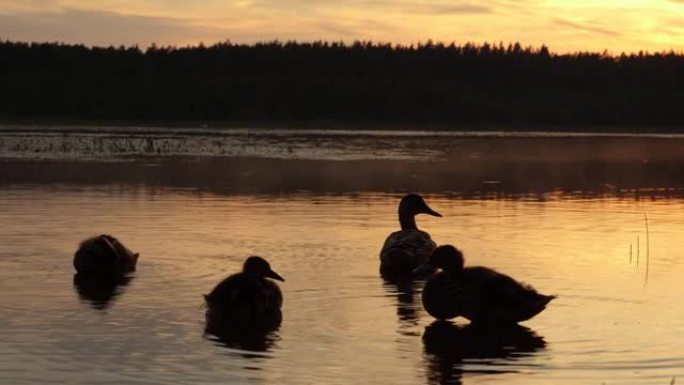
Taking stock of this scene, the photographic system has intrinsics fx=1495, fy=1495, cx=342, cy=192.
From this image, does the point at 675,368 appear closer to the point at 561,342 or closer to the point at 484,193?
the point at 561,342

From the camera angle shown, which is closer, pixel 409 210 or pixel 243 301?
pixel 243 301

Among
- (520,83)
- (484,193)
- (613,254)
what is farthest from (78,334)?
(520,83)

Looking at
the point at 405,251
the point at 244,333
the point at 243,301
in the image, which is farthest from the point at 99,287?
the point at 405,251

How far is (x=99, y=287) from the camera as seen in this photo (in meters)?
14.9

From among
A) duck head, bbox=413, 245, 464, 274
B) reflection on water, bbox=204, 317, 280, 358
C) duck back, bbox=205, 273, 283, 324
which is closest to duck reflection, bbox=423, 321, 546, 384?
duck head, bbox=413, 245, 464, 274

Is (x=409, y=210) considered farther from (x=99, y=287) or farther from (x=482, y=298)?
(x=482, y=298)

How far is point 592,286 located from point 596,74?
350 ft

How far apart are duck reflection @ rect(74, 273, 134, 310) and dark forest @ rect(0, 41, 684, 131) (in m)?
72.5

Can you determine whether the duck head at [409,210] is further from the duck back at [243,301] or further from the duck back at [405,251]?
the duck back at [243,301]

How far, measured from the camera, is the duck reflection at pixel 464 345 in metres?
11.0

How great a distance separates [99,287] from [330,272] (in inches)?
95.6

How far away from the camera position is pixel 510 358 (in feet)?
37.7

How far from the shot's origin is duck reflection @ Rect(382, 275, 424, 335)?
42.5 ft

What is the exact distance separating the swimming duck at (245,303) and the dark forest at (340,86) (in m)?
75.3
